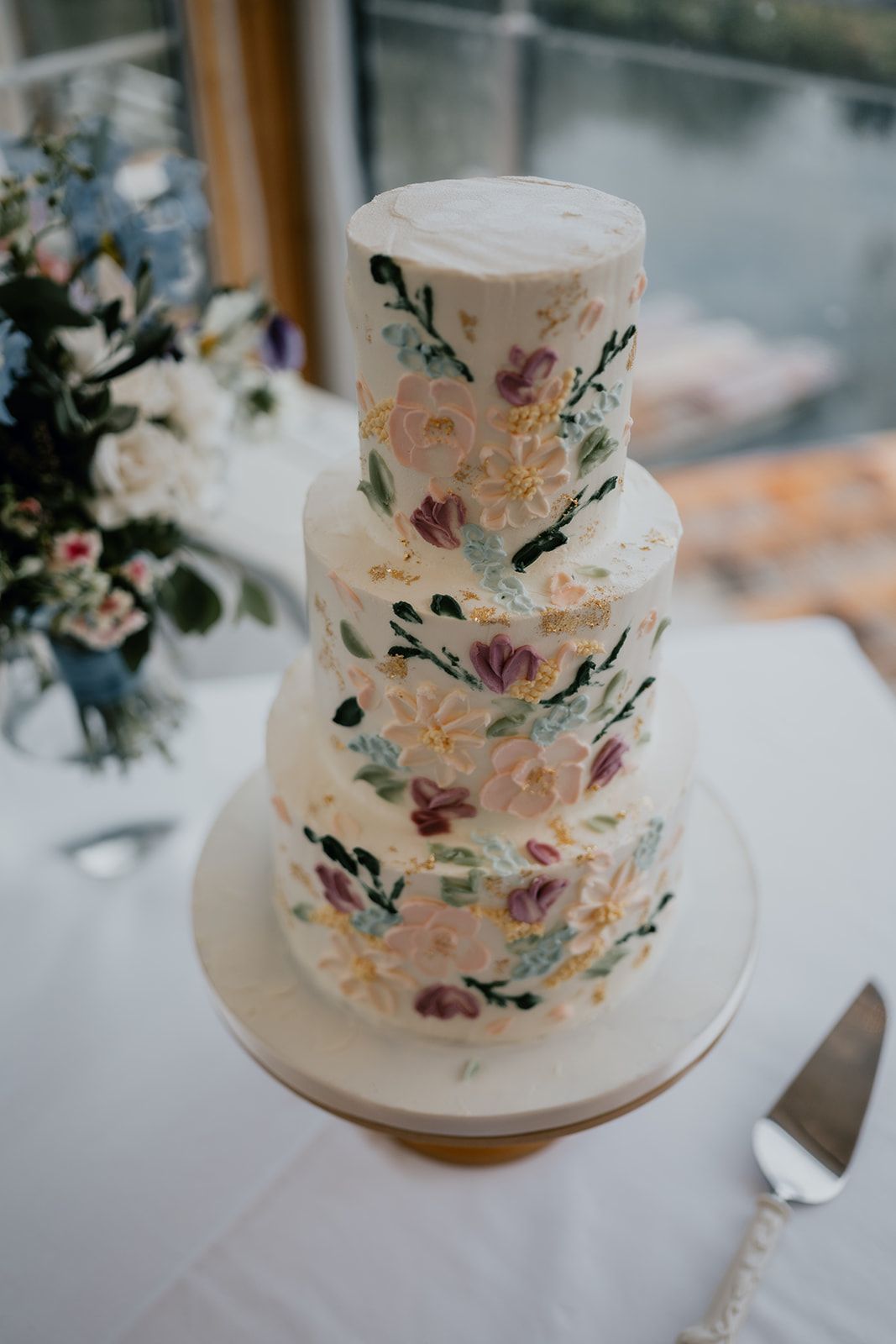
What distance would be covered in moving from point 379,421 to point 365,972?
50 centimetres

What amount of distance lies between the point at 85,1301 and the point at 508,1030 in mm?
443

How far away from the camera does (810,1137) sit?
1.02 meters

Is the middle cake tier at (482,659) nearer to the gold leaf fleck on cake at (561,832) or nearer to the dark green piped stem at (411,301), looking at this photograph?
the gold leaf fleck on cake at (561,832)

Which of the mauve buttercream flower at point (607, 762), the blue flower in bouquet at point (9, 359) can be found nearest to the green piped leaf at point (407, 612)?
the mauve buttercream flower at point (607, 762)

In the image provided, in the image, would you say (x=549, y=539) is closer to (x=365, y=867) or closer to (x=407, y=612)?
(x=407, y=612)

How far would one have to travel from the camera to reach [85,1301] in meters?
0.94

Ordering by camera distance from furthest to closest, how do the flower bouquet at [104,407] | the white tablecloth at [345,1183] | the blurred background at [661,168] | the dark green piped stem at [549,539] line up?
the blurred background at [661,168] < the flower bouquet at [104,407] < the white tablecloth at [345,1183] < the dark green piped stem at [549,539]

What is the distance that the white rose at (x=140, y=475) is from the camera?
1.08 metres

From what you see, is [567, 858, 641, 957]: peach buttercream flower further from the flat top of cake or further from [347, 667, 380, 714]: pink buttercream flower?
the flat top of cake

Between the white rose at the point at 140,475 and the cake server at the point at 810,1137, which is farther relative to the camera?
the white rose at the point at 140,475

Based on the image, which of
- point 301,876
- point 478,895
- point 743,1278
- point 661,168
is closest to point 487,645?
point 478,895

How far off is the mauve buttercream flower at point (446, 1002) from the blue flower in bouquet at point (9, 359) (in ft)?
2.19

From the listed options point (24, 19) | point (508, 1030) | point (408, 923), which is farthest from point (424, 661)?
point (24, 19)

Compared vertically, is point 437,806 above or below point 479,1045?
above
